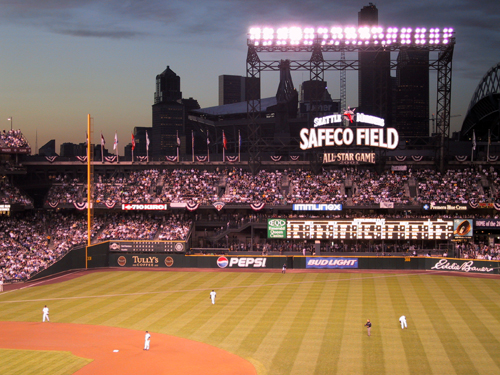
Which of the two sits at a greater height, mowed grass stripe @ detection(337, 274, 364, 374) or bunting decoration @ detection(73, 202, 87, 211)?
bunting decoration @ detection(73, 202, 87, 211)

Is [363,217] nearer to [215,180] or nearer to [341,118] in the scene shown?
[341,118]

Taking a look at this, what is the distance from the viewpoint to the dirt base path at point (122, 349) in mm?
24453

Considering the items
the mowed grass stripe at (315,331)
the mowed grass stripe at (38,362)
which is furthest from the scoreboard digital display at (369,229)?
the mowed grass stripe at (38,362)

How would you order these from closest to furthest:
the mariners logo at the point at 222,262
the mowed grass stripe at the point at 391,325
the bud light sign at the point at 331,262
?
the mowed grass stripe at the point at 391,325
the bud light sign at the point at 331,262
the mariners logo at the point at 222,262

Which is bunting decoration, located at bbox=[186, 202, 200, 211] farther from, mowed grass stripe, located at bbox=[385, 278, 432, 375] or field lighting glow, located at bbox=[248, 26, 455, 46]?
mowed grass stripe, located at bbox=[385, 278, 432, 375]

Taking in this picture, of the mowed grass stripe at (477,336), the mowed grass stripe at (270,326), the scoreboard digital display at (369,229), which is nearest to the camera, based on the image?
the mowed grass stripe at (477,336)

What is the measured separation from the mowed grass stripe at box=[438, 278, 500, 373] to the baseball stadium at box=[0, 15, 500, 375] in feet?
0.54

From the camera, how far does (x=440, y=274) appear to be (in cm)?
4916

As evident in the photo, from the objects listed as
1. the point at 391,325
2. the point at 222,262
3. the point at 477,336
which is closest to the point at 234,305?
the point at 391,325

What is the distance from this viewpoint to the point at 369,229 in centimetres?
5609

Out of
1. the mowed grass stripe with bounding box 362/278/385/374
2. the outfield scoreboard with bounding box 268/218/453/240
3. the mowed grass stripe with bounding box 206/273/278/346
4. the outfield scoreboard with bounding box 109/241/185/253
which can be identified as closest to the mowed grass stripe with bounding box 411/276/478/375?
the mowed grass stripe with bounding box 362/278/385/374

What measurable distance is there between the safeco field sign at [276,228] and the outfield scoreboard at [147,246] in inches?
371

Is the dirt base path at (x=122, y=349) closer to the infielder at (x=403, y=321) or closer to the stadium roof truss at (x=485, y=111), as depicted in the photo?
the infielder at (x=403, y=321)

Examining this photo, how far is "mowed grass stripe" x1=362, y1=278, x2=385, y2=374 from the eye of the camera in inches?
944
